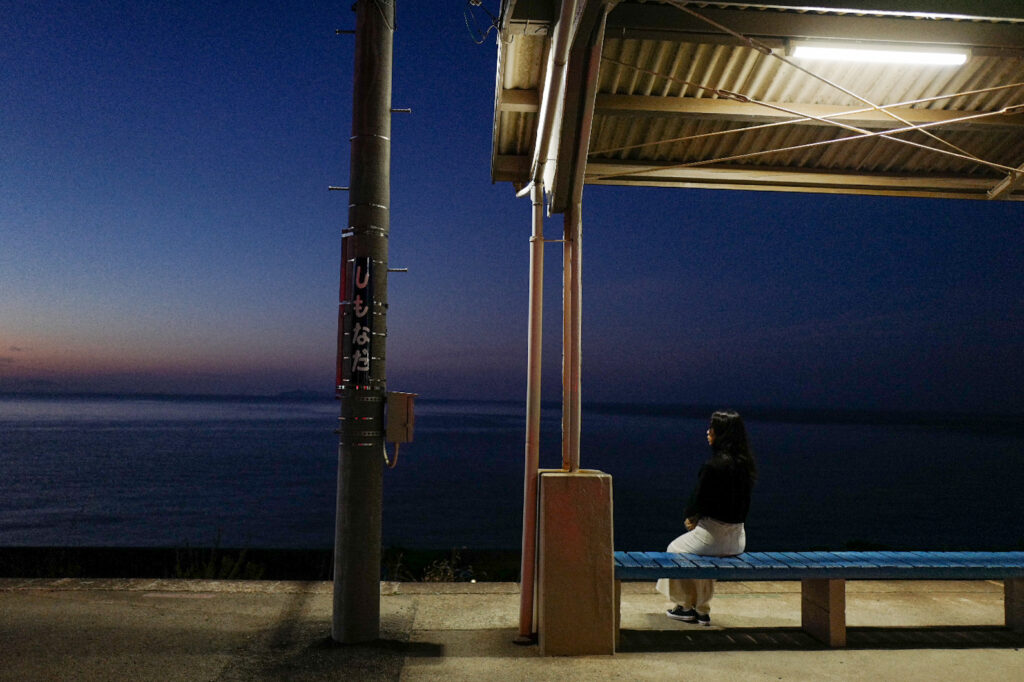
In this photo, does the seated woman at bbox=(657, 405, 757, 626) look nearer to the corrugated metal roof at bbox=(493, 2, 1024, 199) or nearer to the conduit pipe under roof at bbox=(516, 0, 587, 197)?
the corrugated metal roof at bbox=(493, 2, 1024, 199)

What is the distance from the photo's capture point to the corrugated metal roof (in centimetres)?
559

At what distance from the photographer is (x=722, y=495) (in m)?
5.78

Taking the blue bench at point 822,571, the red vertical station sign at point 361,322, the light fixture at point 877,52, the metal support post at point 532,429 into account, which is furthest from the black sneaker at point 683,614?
the light fixture at point 877,52

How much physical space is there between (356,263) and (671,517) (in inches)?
698

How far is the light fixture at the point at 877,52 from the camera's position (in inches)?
200

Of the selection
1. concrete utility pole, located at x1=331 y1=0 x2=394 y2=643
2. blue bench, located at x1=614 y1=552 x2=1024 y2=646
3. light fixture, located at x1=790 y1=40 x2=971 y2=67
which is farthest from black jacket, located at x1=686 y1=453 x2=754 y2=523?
light fixture, located at x1=790 y1=40 x2=971 y2=67

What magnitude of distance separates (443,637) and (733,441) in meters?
2.55

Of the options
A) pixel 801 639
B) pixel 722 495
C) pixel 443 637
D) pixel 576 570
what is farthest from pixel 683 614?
pixel 443 637

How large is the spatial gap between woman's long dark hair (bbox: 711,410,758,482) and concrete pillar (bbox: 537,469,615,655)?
1.12 meters

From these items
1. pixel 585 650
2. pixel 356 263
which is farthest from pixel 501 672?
pixel 356 263

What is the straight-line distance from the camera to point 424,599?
21.8 ft

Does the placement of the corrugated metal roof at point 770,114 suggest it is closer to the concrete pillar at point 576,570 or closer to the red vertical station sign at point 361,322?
the red vertical station sign at point 361,322

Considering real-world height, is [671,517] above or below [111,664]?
below

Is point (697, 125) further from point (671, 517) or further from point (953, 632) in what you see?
point (671, 517)
